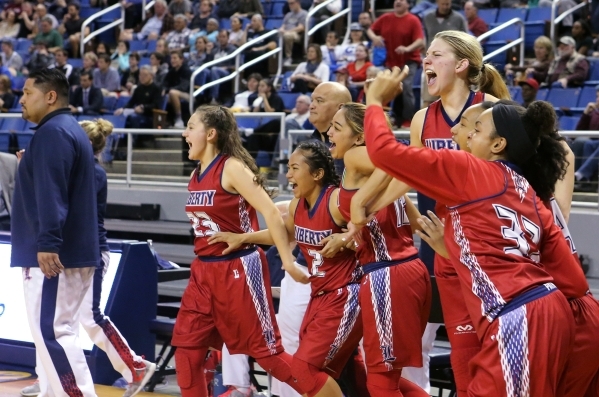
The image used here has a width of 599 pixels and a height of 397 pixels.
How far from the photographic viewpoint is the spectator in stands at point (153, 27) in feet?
51.7

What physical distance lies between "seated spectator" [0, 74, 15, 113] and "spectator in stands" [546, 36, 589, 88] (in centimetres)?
789

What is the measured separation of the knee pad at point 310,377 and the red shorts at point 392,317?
28cm

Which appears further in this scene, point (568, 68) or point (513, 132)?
point (568, 68)

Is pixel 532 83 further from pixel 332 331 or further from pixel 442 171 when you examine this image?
pixel 442 171

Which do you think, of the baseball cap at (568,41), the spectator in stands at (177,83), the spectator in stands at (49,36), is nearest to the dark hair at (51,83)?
the baseball cap at (568,41)

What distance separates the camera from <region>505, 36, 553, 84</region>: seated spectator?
1053 centimetres

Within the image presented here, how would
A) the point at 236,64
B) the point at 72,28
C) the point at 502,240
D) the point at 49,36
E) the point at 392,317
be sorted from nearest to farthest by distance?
1. the point at 502,240
2. the point at 392,317
3. the point at 236,64
4. the point at 49,36
5. the point at 72,28

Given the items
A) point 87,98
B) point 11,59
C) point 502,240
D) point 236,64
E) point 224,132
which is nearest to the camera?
point 502,240

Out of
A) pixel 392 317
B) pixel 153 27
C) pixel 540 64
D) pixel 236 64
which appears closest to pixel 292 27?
pixel 236 64

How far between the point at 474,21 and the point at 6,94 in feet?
22.8

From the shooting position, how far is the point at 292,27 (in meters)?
13.7

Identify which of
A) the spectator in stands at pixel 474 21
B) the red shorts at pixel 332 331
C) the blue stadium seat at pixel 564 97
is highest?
the spectator in stands at pixel 474 21

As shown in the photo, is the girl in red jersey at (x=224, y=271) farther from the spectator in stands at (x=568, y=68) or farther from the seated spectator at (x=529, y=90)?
the spectator in stands at (x=568, y=68)

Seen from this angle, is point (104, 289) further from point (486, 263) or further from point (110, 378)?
point (486, 263)
